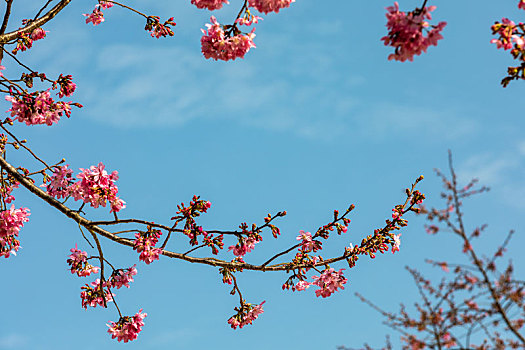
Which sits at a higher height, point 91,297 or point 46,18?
point 46,18

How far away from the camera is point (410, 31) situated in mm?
3881

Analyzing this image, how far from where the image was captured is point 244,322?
6.64m

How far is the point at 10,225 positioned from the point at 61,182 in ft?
2.99

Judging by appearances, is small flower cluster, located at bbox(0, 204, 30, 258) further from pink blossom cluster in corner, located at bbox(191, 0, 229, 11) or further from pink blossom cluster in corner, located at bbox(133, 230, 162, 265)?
pink blossom cluster in corner, located at bbox(191, 0, 229, 11)

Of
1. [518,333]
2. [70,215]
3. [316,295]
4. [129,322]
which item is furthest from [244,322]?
[518,333]

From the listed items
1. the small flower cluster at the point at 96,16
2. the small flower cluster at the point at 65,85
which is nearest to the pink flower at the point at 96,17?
the small flower cluster at the point at 96,16

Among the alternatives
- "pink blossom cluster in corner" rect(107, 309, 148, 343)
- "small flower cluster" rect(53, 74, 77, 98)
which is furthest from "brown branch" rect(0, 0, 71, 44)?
"pink blossom cluster in corner" rect(107, 309, 148, 343)

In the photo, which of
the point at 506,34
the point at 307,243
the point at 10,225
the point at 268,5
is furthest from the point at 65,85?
the point at 506,34

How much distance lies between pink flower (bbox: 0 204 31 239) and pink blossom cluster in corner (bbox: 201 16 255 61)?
315 centimetres

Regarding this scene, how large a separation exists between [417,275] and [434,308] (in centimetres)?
52

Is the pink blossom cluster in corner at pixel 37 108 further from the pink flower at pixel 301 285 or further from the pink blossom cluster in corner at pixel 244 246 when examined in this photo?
the pink flower at pixel 301 285

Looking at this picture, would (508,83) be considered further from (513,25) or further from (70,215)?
(70,215)

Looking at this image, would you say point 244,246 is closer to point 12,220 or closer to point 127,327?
point 127,327

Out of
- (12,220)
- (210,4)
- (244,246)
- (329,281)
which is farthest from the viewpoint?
(12,220)
